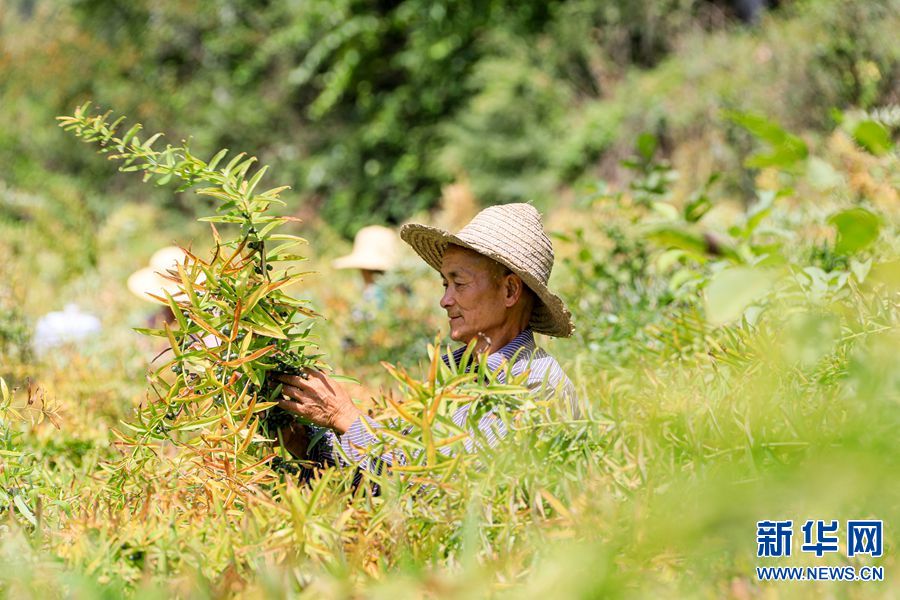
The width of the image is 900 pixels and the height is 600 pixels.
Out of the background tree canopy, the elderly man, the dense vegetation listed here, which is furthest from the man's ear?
the background tree canopy

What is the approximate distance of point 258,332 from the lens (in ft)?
5.10

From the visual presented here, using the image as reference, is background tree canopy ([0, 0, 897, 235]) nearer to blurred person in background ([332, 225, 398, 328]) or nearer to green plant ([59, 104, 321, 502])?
blurred person in background ([332, 225, 398, 328])

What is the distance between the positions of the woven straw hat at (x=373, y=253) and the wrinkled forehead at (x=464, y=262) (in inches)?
119

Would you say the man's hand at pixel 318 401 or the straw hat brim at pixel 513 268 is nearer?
the man's hand at pixel 318 401

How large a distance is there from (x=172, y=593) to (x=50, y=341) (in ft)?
13.1

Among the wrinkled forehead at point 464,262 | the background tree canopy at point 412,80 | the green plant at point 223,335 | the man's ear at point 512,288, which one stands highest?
the green plant at point 223,335

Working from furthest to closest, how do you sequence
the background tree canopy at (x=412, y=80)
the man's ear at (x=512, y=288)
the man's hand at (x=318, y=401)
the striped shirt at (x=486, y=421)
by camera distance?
the background tree canopy at (x=412, y=80)
the man's ear at (x=512, y=288)
the man's hand at (x=318, y=401)
the striped shirt at (x=486, y=421)

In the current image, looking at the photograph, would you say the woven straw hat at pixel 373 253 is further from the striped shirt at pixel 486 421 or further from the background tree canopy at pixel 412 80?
the background tree canopy at pixel 412 80

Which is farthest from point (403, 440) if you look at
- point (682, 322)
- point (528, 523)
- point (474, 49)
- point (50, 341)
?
point (474, 49)

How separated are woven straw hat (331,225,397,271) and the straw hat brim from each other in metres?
2.91

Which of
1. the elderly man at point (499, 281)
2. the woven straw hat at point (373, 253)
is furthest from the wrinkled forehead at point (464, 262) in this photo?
the woven straw hat at point (373, 253)

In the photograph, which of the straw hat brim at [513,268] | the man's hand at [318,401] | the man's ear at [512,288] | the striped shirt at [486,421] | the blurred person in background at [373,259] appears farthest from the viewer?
the blurred person in background at [373,259]

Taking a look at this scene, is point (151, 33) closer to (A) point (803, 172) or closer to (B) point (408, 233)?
(B) point (408, 233)

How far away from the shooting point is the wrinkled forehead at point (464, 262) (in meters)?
2.34
